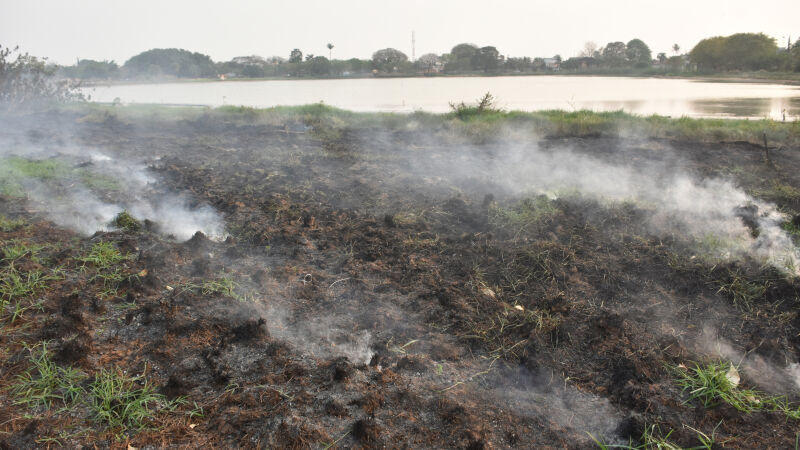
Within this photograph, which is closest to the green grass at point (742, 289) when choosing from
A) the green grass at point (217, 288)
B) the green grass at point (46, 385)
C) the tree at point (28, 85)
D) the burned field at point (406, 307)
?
the burned field at point (406, 307)

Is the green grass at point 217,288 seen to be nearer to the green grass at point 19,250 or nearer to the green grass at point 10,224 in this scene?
the green grass at point 19,250

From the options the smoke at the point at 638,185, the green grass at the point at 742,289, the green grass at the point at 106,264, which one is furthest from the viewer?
the smoke at the point at 638,185

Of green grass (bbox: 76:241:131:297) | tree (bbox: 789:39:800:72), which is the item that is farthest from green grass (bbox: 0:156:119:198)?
tree (bbox: 789:39:800:72)

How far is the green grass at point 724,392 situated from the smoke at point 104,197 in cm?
430

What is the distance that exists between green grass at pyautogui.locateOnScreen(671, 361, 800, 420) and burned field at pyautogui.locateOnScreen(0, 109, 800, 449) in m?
0.01

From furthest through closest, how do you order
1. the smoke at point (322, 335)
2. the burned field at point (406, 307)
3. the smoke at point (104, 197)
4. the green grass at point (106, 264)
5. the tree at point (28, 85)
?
the tree at point (28, 85), the smoke at point (104, 197), the green grass at point (106, 264), the smoke at point (322, 335), the burned field at point (406, 307)

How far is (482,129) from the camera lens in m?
8.73

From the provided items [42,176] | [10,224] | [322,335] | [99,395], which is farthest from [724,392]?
[42,176]

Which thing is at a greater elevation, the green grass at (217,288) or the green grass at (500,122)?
the green grass at (500,122)

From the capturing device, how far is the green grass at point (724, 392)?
241cm

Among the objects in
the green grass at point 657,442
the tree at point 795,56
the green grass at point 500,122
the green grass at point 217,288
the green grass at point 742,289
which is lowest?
the green grass at point 657,442

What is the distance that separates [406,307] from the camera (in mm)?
3340

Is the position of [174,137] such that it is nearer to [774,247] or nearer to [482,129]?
[482,129]

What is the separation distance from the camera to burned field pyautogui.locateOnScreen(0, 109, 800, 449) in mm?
2266
